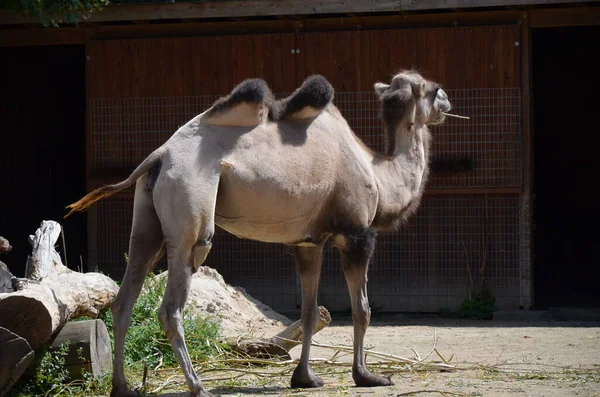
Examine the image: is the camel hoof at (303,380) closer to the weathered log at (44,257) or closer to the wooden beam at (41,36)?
the weathered log at (44,257)

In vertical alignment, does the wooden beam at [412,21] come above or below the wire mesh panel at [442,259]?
above

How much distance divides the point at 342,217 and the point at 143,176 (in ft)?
5.15

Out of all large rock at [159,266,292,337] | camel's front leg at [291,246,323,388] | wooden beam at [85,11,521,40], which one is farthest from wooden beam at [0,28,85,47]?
camel's front leg at [291,246,323,388]

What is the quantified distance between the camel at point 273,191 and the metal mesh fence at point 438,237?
4070 mm

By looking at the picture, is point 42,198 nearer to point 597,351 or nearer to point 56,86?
point 56,86

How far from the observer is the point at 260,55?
12.4m

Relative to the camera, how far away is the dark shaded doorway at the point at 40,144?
15.0 metres

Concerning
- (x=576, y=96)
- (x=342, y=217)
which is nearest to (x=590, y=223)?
(x=576, y=96)

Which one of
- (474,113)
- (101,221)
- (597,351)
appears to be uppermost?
(474,113)

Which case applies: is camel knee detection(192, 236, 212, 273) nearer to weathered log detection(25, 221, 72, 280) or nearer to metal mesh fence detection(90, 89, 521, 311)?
weathered log detection(25, 221, 72, 280)

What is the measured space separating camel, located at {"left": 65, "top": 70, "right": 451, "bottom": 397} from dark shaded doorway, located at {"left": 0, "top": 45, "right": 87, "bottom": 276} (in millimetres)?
7924

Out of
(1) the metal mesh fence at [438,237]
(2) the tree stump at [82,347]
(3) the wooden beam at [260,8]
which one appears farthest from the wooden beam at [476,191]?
(2) the tree stump at [82,347]

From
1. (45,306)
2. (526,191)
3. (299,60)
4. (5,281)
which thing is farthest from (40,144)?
(45,306)

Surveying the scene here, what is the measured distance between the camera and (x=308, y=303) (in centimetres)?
739
